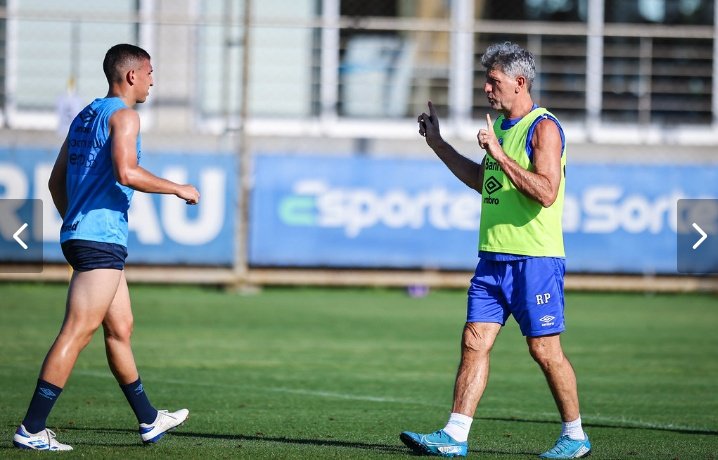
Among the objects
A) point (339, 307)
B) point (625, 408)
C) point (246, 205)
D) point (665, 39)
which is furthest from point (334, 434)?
point (665, 39)

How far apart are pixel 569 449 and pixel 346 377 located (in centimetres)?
369

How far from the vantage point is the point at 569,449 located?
22.9ft

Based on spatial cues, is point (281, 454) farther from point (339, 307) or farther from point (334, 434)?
point (339, 307)

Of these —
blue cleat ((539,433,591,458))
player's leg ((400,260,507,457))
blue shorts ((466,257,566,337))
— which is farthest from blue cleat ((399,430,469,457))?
blue shorts ((466,257,566,337))

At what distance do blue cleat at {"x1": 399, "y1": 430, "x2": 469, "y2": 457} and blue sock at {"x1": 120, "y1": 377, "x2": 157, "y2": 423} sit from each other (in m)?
1.47

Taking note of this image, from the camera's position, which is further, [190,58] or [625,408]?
[190,58]

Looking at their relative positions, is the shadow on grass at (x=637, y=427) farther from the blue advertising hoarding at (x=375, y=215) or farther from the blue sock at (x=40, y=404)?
the blue advertising hoarding at (x=375, y=215)

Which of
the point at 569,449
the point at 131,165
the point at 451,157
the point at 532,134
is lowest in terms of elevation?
the point at 569,449

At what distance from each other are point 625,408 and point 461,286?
8862mm

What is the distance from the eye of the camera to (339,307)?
15.8 m

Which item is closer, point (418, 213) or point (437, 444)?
point (437, 444)

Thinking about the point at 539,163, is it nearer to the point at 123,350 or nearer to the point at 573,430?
the point at 573,430

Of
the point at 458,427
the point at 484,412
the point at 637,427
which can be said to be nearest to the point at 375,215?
the point at 484,412

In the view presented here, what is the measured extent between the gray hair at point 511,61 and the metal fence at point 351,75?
12.6m
